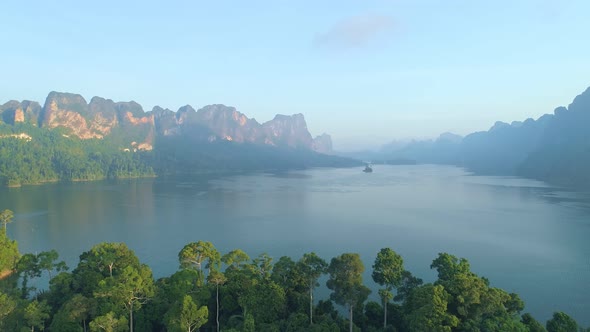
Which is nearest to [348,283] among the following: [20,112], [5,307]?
[5,307]

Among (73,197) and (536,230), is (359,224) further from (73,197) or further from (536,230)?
(73,197)

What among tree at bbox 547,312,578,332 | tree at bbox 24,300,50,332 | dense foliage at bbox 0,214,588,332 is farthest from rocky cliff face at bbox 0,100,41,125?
tree at bbox 547,312,578,332

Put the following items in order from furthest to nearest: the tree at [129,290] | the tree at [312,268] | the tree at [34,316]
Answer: the tree at [312,268] < the tree at [129,290] < the tree at [34,316]

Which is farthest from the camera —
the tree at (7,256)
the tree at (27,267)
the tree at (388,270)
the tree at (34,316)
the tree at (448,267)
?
the tree at (7,256)

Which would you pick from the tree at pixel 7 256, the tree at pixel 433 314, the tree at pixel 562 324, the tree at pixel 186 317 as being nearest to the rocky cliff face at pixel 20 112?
the tree at pixel 7 256

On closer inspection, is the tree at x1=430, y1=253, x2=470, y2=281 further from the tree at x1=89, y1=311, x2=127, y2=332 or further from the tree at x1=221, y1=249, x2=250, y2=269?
the tree at x1=89, y1=311, x2=127, y2=332

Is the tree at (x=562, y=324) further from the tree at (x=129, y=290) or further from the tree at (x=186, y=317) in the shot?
the tree at (x=129, y=290)
